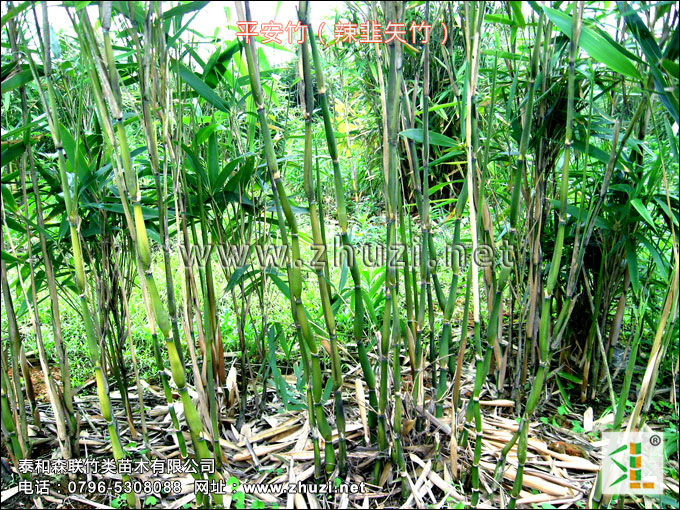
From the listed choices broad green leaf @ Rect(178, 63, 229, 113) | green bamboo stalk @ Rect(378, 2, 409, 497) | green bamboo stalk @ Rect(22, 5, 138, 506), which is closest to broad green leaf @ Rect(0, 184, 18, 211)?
green bamboo stalk @ Rect(22, 5, 138, 506)

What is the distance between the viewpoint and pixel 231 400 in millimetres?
1373

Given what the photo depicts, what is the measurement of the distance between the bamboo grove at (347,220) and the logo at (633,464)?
4 cm

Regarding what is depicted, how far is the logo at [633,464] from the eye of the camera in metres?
0.98

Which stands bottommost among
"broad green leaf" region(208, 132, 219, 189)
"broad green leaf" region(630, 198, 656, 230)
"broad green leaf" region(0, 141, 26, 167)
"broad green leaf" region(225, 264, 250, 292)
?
"broad green leaf" region(225, 264, 250, 292)

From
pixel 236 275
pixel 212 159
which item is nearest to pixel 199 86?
pixel 212 159

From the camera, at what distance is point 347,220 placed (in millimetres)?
1234

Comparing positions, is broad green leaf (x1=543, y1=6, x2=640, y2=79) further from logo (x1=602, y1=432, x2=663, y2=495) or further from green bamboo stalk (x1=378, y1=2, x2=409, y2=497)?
logo (x1=602, y1=432, x2=663, y2=495)

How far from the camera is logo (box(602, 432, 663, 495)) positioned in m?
0.98

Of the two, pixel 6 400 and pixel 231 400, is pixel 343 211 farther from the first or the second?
pixel 6 400

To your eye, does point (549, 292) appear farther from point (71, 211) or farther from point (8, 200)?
point (8, 200)

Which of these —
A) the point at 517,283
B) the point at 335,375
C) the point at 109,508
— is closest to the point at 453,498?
the point at 335,375

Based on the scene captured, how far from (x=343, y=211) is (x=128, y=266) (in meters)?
0.61

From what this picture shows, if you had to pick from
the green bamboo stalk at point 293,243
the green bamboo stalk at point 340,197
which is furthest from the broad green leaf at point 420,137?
the green bamboo stalk at point 293,243

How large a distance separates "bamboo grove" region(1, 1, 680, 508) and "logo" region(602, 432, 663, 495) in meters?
0.04
